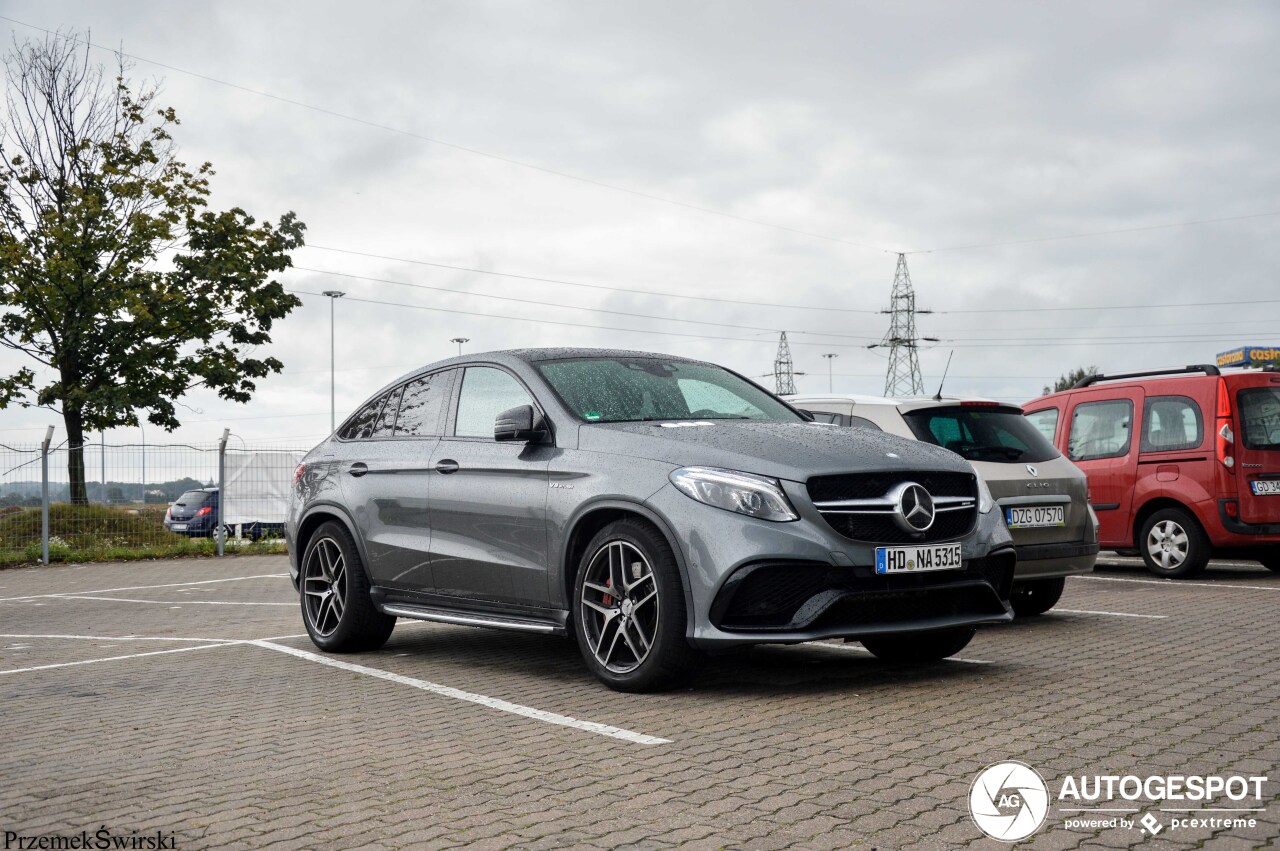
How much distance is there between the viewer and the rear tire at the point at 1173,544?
12.1 metres

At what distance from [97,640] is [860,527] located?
6370 millimetres

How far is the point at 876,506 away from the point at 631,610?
1227mm

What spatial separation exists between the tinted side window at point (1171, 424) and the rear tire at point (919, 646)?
6355 mm

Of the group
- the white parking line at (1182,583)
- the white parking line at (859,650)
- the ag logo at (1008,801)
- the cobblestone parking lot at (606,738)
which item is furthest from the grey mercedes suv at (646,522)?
the white parking line at (1182,583)

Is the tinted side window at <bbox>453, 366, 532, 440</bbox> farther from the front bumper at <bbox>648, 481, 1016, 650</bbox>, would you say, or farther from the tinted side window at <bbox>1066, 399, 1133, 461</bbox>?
the tinted side window at <bbox>1066, 399, 1133, 461</bbox>

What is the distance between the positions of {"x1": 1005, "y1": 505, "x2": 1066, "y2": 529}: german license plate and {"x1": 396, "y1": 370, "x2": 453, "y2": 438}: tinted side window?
149 inches

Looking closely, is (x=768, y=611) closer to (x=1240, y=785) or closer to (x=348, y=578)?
(x=1240, y=785)

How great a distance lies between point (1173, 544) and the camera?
1238cm

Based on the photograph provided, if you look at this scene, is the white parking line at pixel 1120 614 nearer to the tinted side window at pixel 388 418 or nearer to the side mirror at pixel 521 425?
the side mirror at pixel 521 425

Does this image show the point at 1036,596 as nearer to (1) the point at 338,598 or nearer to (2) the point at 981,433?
(2) the point at 981,433

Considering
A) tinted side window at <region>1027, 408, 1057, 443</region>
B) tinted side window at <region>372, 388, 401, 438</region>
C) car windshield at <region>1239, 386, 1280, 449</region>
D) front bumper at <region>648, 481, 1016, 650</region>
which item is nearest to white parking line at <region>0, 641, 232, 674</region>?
tinted side window at <region>372, 388, 401, 438</region>

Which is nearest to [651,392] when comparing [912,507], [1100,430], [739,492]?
[739,492]

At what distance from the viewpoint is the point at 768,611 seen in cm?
566

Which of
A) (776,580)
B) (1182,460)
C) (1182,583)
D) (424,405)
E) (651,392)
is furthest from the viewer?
(1182,460)
